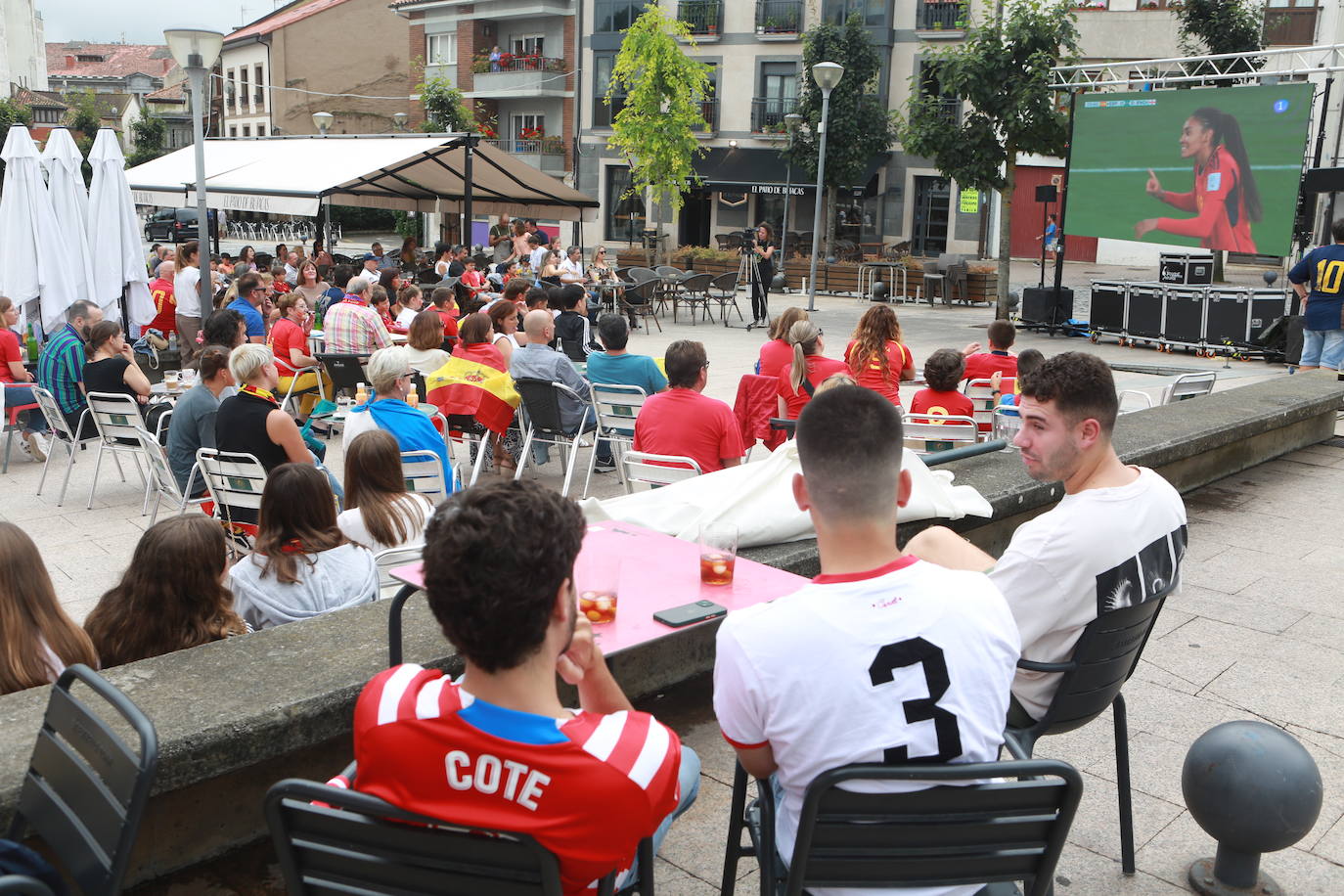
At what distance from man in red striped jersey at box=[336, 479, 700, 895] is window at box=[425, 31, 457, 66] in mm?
40698

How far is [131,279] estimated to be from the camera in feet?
34.9

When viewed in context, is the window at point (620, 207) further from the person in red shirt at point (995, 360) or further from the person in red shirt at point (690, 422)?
the person in red shirt at point (690, 422)

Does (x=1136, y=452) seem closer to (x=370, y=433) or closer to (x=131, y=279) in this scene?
(x=370, y=433)

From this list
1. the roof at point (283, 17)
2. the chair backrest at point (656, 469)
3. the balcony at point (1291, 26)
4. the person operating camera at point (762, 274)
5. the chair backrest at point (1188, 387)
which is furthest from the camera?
the roof at point (283, 17)

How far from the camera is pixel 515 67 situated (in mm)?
37156

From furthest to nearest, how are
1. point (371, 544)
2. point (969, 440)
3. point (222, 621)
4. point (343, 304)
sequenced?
1. point (343, 304)
2. point (969, 440)
3. point (371, 544)
4. point (222, 621)

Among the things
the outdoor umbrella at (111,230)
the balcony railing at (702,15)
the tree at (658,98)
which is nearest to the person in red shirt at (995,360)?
the outdoor umbrella at (111,230)

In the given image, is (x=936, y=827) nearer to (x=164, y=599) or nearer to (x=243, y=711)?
(x=243, y=711)

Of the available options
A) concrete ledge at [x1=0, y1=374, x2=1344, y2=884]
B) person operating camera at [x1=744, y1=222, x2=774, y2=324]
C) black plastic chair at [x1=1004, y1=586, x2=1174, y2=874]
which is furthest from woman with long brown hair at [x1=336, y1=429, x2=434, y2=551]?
person operating camera at [x1=744, y1=222, x2=774, y2=324]

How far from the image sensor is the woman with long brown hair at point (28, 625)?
2.57m

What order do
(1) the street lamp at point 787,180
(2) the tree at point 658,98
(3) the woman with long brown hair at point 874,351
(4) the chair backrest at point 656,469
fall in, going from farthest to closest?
1. (1) the street lamp at point 787,180
2. (2) the tree at point 658,98
3. (3) the woman with long brown hair at point 874,351
4. (4) the chair backrest at point 656,469

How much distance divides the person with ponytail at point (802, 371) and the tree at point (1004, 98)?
38.7ft

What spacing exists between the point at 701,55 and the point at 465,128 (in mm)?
7926

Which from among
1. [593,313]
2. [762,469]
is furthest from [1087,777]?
[593,313]
